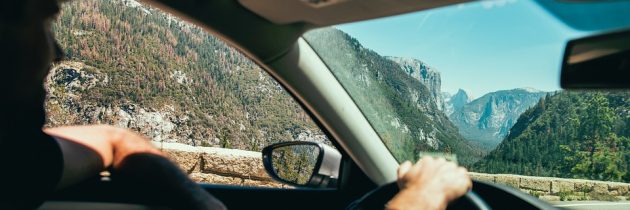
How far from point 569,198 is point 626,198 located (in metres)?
0.26

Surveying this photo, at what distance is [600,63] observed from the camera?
1.35m

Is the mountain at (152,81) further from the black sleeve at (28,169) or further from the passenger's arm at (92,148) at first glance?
the black sleeve at (28,169)

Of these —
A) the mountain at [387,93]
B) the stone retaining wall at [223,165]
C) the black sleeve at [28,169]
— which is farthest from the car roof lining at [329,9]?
the stone retaining wall at [223,165]

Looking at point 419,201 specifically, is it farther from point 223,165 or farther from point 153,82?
point 153,82

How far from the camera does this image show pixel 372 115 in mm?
2586

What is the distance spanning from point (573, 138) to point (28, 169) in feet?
5.38

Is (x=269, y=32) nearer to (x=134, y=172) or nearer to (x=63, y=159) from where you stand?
(x=134, y=172)

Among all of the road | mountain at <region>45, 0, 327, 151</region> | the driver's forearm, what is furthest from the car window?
the road

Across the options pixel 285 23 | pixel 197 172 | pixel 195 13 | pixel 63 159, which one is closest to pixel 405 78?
pixel 285 23

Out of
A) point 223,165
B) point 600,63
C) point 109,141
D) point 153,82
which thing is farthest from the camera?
point 153,82

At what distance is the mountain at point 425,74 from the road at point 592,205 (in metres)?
0.58

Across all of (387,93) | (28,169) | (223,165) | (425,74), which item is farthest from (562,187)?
(223,165)

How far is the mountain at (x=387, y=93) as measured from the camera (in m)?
2.44

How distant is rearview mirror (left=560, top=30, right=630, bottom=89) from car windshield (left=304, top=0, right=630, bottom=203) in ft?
0.59
